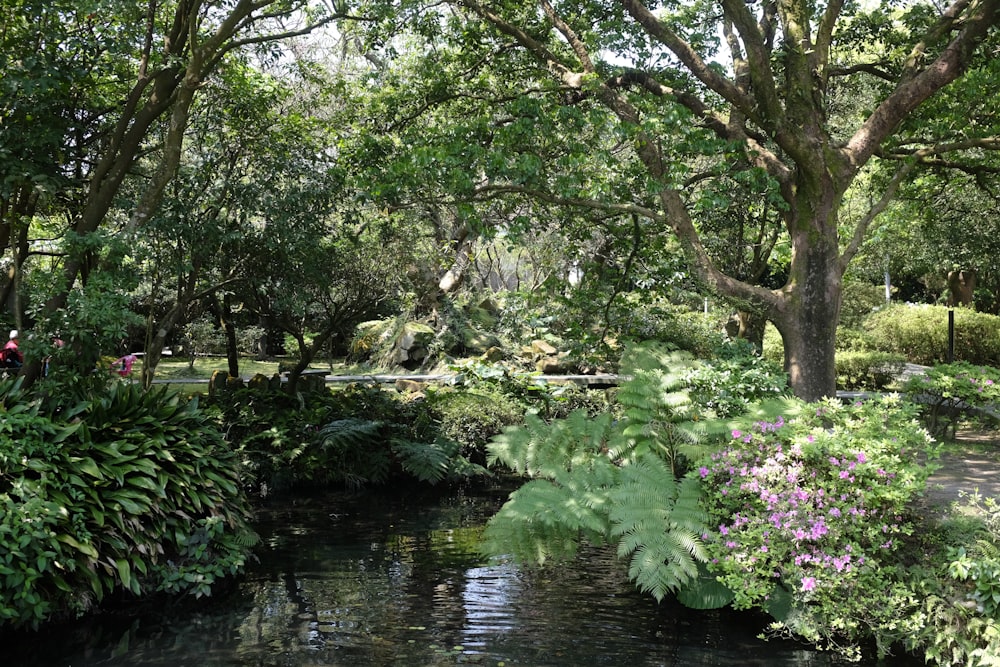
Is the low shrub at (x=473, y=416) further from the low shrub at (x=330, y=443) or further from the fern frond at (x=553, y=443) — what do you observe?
the fern frond at (x=553, y=443)

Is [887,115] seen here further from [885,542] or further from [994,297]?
[994,297]

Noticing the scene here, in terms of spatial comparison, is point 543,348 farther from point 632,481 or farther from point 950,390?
point 632,481

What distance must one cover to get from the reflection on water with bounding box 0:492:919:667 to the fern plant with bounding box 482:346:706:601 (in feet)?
1.42

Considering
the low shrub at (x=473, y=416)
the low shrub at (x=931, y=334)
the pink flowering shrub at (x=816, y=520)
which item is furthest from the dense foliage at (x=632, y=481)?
the low shrub at (x=931, y=334)

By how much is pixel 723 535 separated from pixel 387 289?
28.8 feet

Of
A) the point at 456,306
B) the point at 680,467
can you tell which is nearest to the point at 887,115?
the point at 680,467

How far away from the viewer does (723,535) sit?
6348 mm

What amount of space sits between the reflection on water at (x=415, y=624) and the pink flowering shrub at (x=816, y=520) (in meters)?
0.44

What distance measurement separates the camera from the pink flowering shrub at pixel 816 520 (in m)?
5.82

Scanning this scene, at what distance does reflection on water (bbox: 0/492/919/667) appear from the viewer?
6.02 metres

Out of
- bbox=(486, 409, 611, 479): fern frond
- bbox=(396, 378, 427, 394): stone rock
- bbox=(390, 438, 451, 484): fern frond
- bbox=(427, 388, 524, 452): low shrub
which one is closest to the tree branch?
bbox=(486, 409, 611, 479): fern frond

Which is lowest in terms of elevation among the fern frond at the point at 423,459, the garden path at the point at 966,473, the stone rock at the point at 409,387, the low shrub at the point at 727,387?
the fern frond at the point at 423,459

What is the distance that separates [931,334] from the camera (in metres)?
21.0

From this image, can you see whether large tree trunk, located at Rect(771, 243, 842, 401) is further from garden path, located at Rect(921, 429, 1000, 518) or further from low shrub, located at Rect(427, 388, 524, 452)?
low shrub, located at Rect(427, 388, 524, 452)
